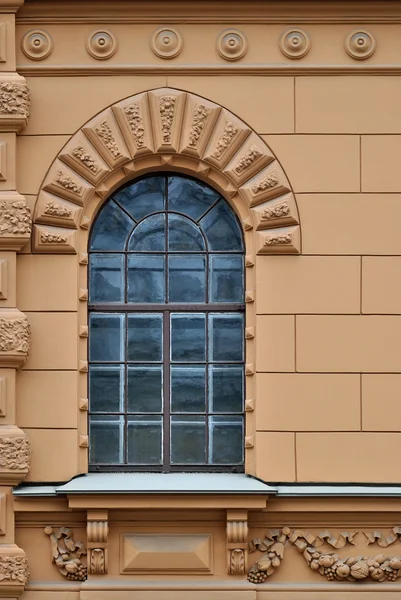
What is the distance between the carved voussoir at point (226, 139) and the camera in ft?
36.6

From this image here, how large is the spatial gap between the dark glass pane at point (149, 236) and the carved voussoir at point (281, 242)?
0.91 metres

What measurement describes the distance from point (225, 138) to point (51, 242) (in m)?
1.76

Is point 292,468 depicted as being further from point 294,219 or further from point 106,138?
point 106,138

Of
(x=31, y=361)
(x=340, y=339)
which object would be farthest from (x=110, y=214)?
(x=340, y=339)

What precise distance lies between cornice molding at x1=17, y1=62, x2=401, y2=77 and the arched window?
3.28 feet

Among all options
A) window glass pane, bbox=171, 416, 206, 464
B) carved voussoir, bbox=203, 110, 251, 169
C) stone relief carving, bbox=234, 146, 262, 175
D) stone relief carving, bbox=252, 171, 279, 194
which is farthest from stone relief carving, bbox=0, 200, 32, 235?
window glass pane, bbox=171, 416, 206, 464

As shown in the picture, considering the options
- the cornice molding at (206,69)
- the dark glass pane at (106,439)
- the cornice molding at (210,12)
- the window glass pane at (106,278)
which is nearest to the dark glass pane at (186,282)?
the window glass pane at (106,278)

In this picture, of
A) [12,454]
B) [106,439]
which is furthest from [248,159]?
[12,454]

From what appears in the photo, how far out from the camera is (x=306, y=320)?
11.0 metres

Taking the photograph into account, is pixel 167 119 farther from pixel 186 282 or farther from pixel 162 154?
pixel 186 282

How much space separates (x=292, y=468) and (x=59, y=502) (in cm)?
198

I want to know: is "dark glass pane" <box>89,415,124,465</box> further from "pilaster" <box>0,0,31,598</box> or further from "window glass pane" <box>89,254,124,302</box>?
"window glass pane" <box>89,254,124,302</box>

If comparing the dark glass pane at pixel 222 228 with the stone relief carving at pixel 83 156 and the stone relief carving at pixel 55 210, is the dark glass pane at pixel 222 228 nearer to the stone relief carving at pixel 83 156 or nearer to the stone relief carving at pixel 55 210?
the stone relief carving at pixel 83 156

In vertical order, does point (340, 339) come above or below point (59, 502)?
above
